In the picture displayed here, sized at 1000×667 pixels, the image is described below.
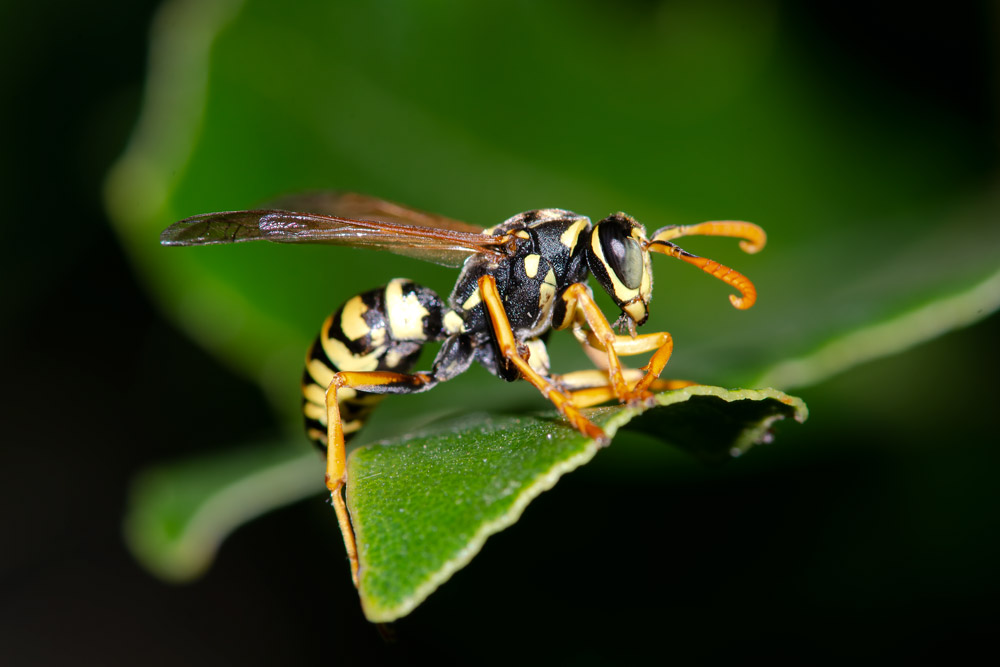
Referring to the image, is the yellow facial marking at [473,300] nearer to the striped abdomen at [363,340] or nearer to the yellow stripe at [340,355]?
the striped abdomen at [363,340]

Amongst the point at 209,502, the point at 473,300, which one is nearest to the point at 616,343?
the point at 473,300

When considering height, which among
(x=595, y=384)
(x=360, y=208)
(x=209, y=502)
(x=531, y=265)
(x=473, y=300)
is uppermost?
(x=360, y=208)

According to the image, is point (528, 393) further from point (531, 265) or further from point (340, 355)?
point (340, 355)

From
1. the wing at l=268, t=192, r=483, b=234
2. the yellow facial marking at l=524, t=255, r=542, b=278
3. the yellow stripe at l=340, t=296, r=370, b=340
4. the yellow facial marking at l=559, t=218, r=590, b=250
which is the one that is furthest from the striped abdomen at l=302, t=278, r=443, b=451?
the yellow facial marking at l=559, t=218, r=590, b=250

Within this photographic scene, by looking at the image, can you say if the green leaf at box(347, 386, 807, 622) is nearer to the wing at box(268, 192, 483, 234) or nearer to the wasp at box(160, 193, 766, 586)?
the wasp at box(160, 193, 766, 586)

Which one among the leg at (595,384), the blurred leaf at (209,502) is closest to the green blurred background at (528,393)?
the leg at (595,384)

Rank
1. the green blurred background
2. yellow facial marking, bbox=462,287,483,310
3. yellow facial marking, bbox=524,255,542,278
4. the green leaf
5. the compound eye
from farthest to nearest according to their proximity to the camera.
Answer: the green blurred background, yellow facial marking, bbox=462,287,483,310, yellow facial marking, bbox=524,255,542,278, the compound eye, the green leaf

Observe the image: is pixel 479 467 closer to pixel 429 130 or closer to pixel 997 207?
pixel 429 130
